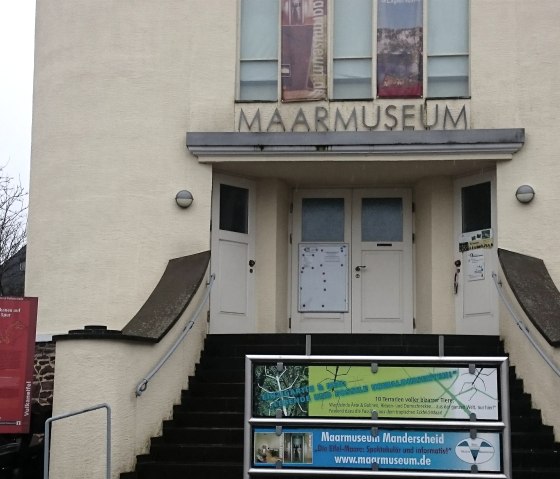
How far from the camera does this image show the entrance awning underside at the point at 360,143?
13.4 metres

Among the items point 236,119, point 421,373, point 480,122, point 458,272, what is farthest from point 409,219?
point 421,373

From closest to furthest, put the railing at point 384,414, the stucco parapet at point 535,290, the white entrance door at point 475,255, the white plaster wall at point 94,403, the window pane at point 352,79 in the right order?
1. the railing at point 384,414
2. the white plaster wall at point 94,403
3. the stucco parapet at point 535,290
4. the white entrance door at point 475,255
5. the window pane at point 352,79

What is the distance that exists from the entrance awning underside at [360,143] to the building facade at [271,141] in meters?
0.02

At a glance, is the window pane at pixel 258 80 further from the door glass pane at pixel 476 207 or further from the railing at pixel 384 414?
the railing at pixel 384 414

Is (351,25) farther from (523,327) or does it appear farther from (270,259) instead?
(523,327)

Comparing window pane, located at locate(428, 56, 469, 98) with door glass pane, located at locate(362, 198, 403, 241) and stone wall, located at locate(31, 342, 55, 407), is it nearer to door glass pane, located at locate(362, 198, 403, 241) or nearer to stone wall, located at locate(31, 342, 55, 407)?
door glass pane, located at locate(362, 198, 403, 241)

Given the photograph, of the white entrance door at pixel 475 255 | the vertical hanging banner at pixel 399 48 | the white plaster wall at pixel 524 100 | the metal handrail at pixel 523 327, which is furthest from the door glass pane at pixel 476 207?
the vertical hanging banner at pixel 399 48

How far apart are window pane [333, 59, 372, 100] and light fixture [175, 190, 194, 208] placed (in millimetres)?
2439

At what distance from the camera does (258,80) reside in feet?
47.1

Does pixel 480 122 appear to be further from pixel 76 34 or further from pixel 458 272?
pixel 76 34

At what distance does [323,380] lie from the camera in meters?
8.06

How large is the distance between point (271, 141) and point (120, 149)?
2098 mm

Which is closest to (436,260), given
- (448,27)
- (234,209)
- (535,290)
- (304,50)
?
(535,290)

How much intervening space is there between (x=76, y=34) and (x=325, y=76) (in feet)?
11.7
